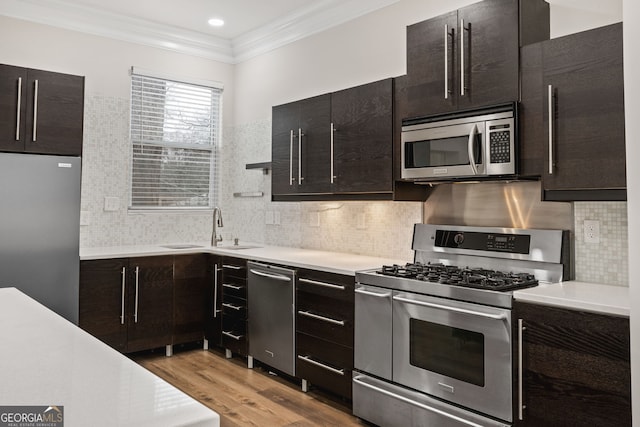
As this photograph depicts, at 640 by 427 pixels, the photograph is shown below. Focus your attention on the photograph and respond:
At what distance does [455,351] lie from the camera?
92.8 inches

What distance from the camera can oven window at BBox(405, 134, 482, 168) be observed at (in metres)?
2.62

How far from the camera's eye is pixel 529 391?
6.91 ft

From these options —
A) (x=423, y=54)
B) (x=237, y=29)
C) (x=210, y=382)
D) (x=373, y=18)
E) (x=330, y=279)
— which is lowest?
(x=210, y=382)

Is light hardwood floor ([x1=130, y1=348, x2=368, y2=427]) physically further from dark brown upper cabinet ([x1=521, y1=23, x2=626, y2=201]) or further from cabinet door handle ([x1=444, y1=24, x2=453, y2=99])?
cabinet door handle ([x1=444, y1=24, x2=453, y2=99])

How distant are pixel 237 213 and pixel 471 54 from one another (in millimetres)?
3038

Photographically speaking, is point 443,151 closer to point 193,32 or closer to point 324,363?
point 324,363

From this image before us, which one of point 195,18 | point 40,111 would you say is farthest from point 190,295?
point 195,18

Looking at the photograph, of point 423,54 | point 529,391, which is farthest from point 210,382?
point 423,54

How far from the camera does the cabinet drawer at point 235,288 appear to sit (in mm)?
3790

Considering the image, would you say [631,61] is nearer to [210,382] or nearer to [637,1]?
[637,1]

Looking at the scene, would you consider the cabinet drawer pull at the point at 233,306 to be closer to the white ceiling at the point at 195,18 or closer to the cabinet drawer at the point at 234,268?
the cabinet drawer at the point at 234,268

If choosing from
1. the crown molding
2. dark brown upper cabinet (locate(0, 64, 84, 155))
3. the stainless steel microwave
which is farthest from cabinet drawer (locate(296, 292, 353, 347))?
the crown molding

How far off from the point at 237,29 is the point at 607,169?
11.6 feet

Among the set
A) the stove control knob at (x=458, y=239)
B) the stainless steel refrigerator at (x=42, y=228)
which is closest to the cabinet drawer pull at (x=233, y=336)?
the stainless steel refrigerator at (x=42, y=228)
